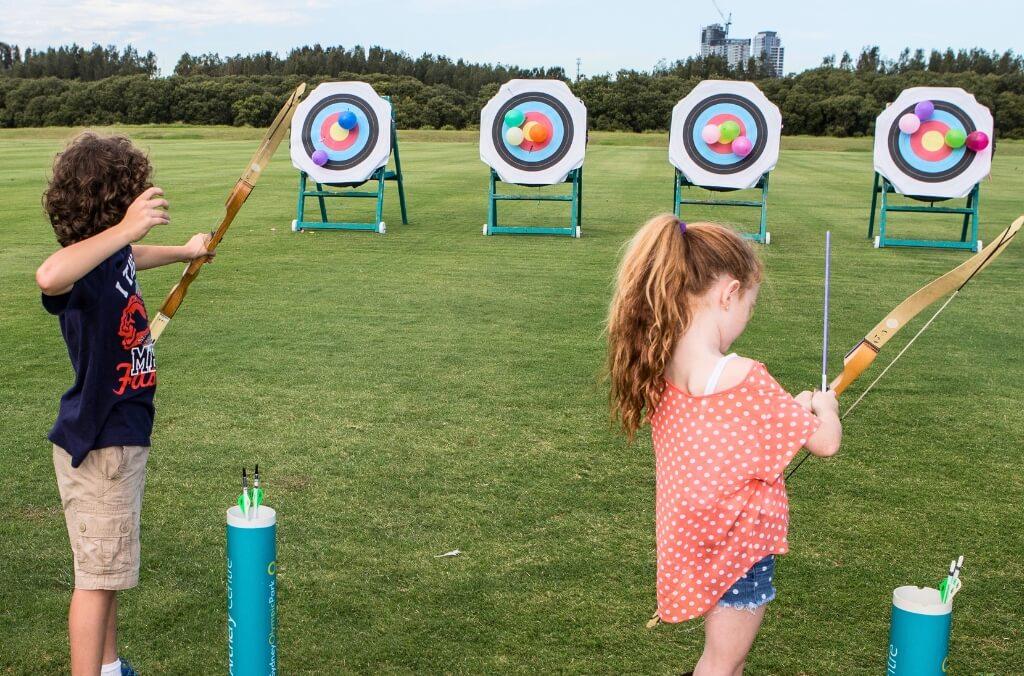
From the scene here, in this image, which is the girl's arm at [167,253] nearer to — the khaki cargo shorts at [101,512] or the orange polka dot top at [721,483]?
the khaki cargo shorts at [101,512]

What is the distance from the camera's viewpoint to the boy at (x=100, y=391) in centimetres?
240

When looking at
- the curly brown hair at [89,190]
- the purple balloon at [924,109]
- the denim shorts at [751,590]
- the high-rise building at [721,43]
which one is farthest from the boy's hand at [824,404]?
the high-rise building at [721,43]

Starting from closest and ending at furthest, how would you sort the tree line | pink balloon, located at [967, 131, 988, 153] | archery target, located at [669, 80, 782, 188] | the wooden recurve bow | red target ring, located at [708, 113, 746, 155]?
the wooden recurve bow, pink balloon, located at [967, 131, 988, 153], archery target, located at [669, 80, 782, 188], red target ring, located at [708, 113, 746, 155], the tree line

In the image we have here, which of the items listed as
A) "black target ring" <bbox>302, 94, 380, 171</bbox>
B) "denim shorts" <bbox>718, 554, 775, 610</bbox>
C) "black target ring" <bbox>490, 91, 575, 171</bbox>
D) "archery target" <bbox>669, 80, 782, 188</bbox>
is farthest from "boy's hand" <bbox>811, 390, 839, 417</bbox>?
"black target ring" <bbox>302, 94, 380, 171</bbox>

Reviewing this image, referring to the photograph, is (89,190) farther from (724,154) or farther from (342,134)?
(724,154)

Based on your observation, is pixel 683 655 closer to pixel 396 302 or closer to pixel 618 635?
pixel 618 635

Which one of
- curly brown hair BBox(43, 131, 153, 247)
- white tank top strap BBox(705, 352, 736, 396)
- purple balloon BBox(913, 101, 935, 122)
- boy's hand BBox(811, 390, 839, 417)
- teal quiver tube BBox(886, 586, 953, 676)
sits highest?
purple balloon BBox(913, 101, 935, 122)

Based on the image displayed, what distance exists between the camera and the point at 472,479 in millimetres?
4074

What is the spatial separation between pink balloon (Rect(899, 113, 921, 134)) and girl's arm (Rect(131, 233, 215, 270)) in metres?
9.44

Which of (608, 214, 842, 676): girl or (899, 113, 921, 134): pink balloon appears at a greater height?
(899, 113, 921, 134): pink balloon

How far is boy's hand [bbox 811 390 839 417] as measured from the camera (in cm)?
221

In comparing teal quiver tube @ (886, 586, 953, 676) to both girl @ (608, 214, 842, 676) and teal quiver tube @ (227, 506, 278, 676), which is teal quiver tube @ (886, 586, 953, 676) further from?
teal quiver tube @ (227, 506, 278, 676)

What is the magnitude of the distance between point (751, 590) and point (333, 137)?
32.8 ft

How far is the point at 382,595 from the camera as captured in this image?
10.4ft
